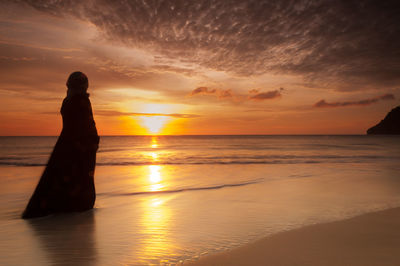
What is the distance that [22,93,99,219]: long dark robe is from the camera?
6.35 meters

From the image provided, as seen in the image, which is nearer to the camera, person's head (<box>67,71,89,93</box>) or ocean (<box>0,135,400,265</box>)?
ocean (<box>0,135,400,265</box>)

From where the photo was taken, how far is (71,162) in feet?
21.4

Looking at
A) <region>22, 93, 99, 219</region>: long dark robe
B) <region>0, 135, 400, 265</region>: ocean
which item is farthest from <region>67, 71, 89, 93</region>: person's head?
<region>0, 135, 400, 265</region>: ocean

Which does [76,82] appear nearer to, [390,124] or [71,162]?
[71,162]

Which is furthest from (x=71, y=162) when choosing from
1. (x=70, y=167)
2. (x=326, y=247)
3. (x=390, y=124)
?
(x=390, y=124)

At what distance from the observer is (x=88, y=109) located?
6770mm

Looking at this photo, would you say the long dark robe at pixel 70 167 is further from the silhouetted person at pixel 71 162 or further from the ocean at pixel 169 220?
the ocean at pixel 169 220

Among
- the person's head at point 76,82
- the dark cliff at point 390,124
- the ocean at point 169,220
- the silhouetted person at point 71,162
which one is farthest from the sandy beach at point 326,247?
the dark cliff at point 390,124

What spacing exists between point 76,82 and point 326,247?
6593 millimetres

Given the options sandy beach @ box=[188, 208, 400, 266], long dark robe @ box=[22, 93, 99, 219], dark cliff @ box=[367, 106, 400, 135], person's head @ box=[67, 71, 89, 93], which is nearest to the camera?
sandy beach @ box=[188, 208, 400, 266]

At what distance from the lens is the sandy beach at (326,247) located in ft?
12.8

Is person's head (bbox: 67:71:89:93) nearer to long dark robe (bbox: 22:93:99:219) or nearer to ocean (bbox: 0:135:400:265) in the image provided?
long dark robe (bbox: 22:93:99:219)

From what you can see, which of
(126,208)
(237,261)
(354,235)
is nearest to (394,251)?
(354,235)

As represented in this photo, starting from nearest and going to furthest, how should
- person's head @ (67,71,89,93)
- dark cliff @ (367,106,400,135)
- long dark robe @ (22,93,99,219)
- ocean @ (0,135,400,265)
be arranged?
ocean @ (0,135,400,265), long dark robe @ (22,93,99,219), person's head @ (67,71,89,93), dark cliff @ (367,106,400,135)
